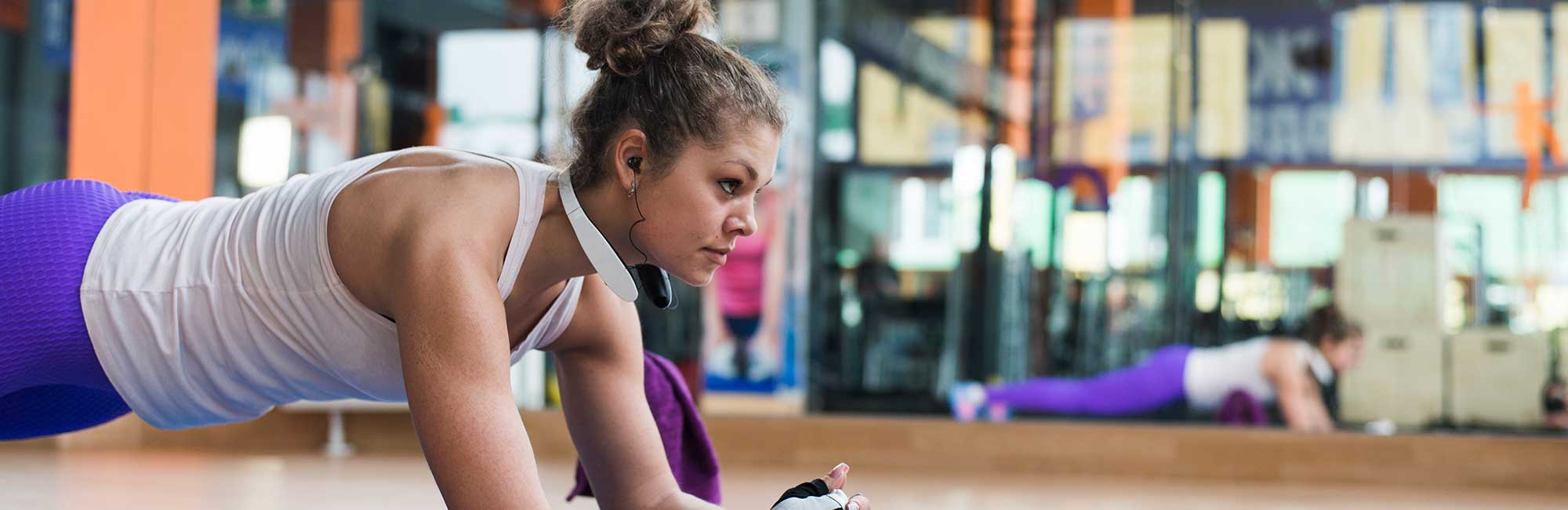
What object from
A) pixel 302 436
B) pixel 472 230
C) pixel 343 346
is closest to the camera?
pixel 472 230

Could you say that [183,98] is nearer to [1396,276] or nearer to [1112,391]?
[1112,391]

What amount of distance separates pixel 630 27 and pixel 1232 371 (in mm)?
4940

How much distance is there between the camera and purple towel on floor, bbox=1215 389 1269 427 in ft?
18.3

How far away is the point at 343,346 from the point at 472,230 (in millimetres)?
228

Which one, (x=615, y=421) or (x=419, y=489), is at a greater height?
(x=615, y=421)

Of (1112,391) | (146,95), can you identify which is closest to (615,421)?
(1112,391)

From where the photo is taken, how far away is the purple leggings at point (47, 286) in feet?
4.70

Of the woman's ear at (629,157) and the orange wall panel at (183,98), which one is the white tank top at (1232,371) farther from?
the woman's ear at (629,157)

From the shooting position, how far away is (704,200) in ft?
4.43

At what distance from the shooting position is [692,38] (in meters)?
1.38

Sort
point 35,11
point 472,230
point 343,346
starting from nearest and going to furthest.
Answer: point 472,230 < point 343,346 < point 35,11

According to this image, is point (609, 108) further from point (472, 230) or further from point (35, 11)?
point (35, 11)

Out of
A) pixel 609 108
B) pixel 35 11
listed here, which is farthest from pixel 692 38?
pixel 35 11

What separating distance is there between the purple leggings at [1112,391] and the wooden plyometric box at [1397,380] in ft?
2.13
